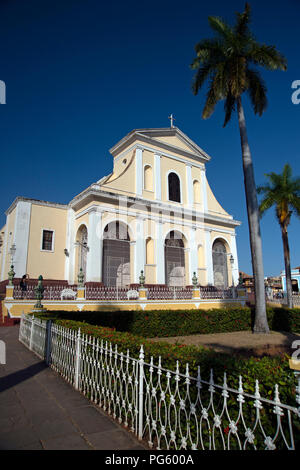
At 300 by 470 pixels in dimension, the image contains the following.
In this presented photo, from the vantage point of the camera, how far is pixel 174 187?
80.8 ft

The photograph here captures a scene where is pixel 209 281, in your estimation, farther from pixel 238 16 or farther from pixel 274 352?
pixel 238 16

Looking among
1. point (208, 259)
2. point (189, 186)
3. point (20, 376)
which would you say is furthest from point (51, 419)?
point (189, 186)

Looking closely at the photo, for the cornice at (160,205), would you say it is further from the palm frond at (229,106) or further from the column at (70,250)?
the palm frond at (229,106)

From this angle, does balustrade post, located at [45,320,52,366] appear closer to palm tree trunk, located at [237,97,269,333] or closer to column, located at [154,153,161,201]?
palm tree trunk, located at [237,97,269,333]

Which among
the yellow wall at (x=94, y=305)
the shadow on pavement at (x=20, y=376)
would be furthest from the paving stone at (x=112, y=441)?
the yellow wall at (x=94, y=305)

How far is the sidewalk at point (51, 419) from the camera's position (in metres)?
3.06

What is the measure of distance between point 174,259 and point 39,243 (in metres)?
10.4

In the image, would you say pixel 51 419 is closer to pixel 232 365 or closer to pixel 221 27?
pixel 232 365

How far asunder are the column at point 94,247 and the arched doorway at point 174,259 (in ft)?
20.7

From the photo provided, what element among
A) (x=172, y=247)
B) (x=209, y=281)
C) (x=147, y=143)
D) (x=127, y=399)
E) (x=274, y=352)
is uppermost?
(x=147, y=143)

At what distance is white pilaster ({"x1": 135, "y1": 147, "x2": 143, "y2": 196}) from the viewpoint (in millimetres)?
22047
